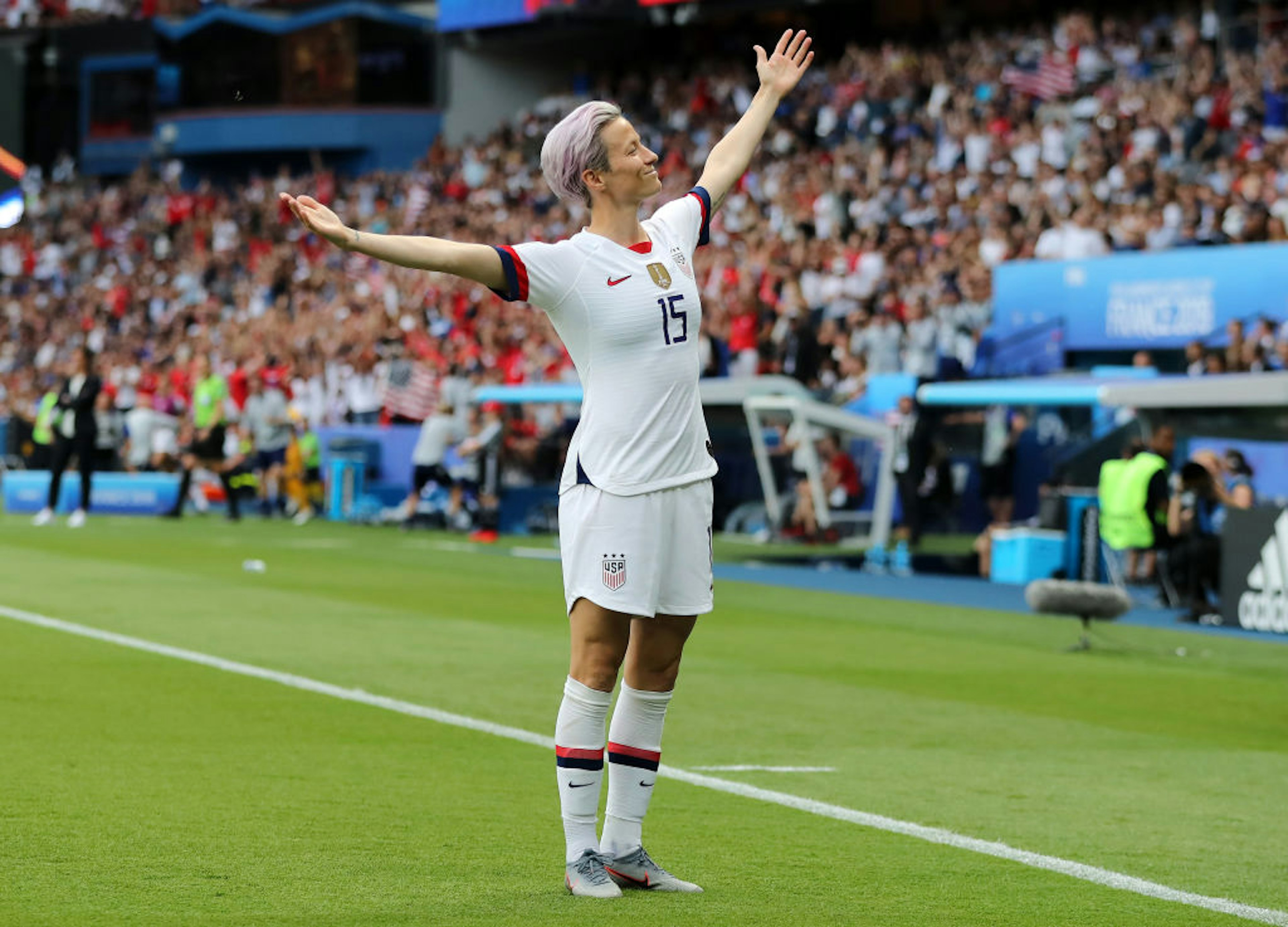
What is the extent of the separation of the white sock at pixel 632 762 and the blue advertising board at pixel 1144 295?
18.4m

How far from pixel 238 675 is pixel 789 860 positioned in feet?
18.3

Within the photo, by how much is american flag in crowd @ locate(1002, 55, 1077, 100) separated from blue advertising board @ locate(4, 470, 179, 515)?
1407cm

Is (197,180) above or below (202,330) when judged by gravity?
above

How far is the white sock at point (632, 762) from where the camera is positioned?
595 centimetres

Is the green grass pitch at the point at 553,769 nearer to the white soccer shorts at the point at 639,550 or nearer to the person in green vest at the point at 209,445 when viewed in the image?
the white soccer shorts at the point at 639,550

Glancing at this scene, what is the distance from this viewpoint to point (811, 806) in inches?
303

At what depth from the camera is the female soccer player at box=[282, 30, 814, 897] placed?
5770 millimetres

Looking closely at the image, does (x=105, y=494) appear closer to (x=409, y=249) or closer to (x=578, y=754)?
(x=578, y=754)

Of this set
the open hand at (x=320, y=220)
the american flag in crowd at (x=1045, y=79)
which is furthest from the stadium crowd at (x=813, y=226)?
Result: the open hand at (x=320, y=220)

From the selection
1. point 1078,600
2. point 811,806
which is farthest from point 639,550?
point 1078,600

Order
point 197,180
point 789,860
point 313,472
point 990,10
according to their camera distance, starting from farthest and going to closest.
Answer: point 197,180 < point 990,10 < point 313,472 < point 789,860

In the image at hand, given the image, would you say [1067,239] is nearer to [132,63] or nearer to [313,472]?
[313,472]

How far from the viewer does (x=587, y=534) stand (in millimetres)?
5793

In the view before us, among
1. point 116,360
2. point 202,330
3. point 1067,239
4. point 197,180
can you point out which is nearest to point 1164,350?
point 1067,239
